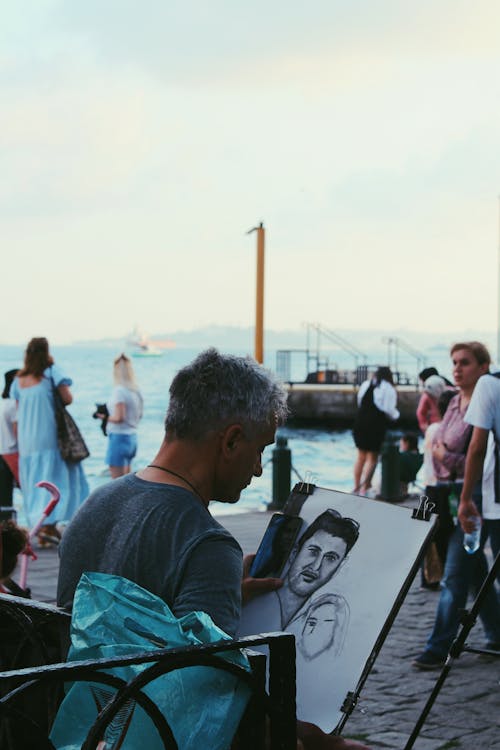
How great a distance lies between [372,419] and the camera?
14.8 meters

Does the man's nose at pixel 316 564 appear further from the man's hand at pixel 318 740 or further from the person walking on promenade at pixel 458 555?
the person walking on promenade at pixel 458 555

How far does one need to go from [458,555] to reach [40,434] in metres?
4.82

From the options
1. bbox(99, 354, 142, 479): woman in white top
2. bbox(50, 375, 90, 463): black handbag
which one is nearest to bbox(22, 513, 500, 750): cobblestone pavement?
bbox(50, 375, 90, 463): black handbag

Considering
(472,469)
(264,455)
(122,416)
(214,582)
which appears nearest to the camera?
(214,582)

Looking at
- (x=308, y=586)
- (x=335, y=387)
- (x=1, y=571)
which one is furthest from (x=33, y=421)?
(x=335, y=387)

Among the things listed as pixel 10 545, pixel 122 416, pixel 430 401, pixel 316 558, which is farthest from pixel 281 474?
pixel 316 558

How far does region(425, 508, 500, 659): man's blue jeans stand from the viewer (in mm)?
6125

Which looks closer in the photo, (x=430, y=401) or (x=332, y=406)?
(x=430, y=401)

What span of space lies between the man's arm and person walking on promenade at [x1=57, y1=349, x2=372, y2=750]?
3.25 m

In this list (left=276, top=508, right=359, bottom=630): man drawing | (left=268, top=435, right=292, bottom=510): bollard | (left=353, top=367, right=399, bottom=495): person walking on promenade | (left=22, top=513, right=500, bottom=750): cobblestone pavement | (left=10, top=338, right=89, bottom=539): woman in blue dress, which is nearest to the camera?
(left=276, top=508, right=359, bottom=630): man drawing

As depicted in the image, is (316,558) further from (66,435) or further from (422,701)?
(66,435)

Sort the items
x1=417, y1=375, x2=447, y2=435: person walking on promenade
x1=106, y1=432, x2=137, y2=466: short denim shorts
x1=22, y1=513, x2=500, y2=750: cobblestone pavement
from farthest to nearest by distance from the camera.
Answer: x1=106, y1=432, x2=137, y2=466: short denim shorts, x1=417, y1=375, x2=447, y2=435: person walking on promenade, x1=22, y1=513, x2=500, y2=750: cobblestone pavement

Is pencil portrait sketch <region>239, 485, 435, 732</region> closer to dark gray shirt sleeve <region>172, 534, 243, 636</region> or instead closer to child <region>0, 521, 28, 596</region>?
dark gray shirt sleeve <region>172, 534, 243, 636</region>

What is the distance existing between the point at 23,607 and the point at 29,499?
25.4 ft
